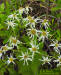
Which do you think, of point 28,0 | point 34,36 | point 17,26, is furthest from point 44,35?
point 28,0

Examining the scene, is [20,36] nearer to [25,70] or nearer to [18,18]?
[18,18]

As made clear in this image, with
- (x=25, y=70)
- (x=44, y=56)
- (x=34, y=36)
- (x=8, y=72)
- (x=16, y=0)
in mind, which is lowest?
(x=8, y=72)

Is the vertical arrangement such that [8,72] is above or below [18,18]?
below

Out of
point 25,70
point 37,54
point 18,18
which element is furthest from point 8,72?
point 18,18

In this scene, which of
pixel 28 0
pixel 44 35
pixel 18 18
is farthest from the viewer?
pixel 28 0

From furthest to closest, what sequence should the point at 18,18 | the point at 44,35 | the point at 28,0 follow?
the point at 28,0 < the point at 18,18 < the point at 44,35

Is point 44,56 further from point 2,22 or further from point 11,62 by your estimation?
point 2,22

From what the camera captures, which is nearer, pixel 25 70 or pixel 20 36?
pixel 25 70

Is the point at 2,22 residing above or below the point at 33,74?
above

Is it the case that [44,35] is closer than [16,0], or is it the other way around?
[44,35]
